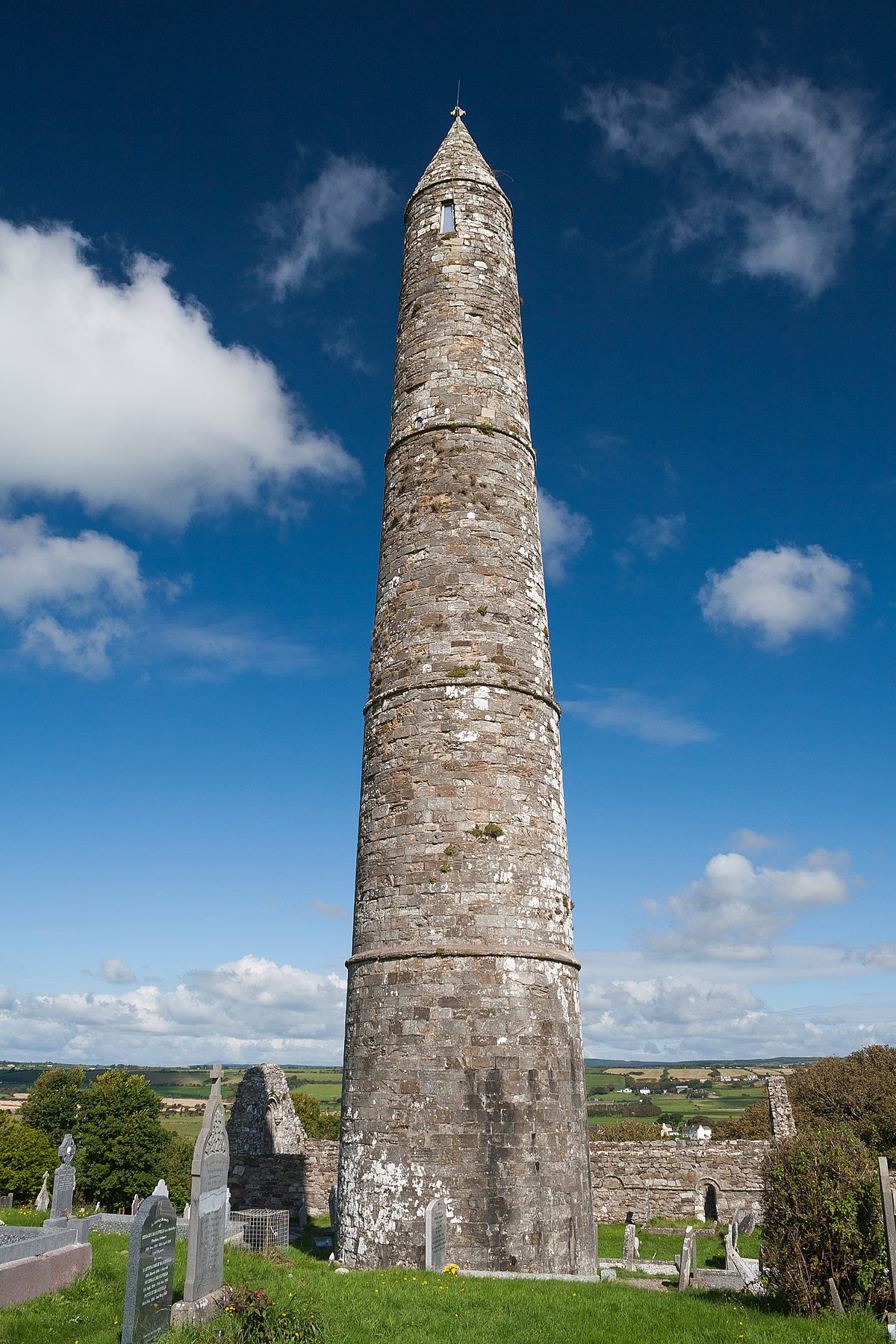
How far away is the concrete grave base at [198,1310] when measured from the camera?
8.06 m

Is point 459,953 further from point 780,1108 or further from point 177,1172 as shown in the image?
point 177,1172

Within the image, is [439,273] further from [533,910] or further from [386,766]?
[533,910]

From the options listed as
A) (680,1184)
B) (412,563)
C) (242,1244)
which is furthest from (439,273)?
(680,1184)

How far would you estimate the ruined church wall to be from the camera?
698 inches

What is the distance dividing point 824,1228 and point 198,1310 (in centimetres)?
604

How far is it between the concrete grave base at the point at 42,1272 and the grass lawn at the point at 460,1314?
0.54 feet

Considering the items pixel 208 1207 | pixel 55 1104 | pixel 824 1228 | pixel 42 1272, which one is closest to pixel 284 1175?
pixel 42 1272

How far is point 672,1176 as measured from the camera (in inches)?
704

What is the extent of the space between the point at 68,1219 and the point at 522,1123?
6.52 m

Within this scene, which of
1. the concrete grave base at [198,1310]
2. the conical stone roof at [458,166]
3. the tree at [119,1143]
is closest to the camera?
the concrete grave base at [198,1310]

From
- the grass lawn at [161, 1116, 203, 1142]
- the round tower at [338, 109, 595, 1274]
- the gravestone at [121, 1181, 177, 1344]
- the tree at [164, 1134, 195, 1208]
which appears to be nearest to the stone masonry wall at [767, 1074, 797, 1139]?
the round tower at [338, 109, 595, 1274]

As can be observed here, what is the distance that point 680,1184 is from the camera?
1783 cm

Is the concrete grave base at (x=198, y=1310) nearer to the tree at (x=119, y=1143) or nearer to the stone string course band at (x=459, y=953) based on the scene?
the stone string course band at (x=459, y=953)

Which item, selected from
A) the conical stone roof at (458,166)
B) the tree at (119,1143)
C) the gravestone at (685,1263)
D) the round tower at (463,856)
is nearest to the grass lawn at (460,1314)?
the round tower at (463,856)
